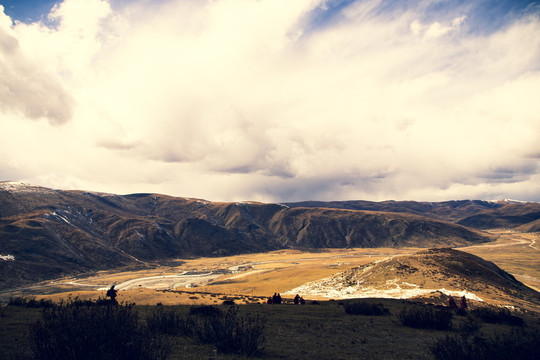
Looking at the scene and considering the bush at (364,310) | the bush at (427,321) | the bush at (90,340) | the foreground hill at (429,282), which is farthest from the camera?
the foreground hill at (429,282)

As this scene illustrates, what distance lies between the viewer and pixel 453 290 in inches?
1267

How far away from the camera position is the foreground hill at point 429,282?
31500mm

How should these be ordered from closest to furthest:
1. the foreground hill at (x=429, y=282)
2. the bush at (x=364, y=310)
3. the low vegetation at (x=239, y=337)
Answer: the low vegetation at (x=239, y=337) < the bush at (x=364, y=310) < the foreground hill at (x=429, y=282)

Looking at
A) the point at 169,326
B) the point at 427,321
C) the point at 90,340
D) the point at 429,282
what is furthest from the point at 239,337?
the point at 429,282

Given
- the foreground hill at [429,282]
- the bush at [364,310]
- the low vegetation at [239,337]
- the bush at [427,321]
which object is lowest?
the foreground hill at [429,282]

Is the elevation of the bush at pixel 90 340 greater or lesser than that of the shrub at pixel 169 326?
greater

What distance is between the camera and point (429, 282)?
35.2 m

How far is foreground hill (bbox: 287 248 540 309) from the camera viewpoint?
31.5 meters

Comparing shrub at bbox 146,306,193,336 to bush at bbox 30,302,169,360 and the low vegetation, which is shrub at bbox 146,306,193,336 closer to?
the low vegetation

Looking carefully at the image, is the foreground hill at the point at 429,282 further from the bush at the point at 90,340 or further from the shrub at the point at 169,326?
the bush at the point at 90,340

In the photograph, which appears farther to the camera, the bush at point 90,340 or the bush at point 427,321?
the bush at point 427,321

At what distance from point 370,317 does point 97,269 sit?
131146mm

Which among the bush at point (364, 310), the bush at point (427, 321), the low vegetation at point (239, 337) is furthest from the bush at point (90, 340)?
the bush at point (364, 310)

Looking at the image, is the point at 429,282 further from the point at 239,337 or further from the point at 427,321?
A: the point at 239,337
